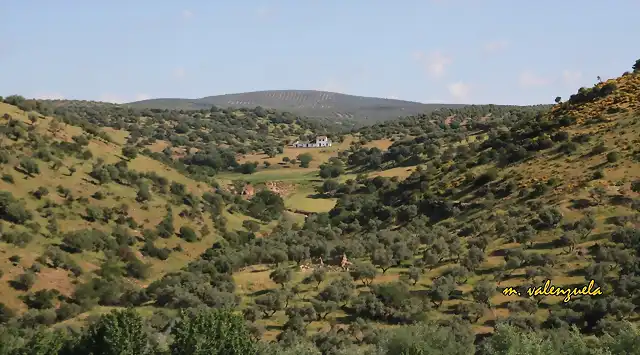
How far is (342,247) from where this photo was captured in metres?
44.2

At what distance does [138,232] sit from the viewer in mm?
58719

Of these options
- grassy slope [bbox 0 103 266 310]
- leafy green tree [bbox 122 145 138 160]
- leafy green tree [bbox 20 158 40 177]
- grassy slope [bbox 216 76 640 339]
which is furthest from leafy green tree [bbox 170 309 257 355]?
leafy green tree [bbox 122 145 138 160]

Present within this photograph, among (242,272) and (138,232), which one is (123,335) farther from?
(138,232)

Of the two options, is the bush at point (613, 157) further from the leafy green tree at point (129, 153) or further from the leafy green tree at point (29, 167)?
the leafy green tree at point (129, 153)

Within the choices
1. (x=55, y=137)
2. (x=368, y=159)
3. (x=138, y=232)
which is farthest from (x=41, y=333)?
(x=368, y=159)

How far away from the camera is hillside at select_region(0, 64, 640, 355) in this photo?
92.2 feet

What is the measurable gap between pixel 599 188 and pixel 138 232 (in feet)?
133

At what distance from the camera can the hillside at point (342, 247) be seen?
92.2ft

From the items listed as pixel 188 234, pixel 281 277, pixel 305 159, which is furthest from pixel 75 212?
pixel 305 159

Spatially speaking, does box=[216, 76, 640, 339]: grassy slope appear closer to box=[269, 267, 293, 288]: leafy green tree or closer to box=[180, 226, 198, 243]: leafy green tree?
box=[269, 267, 293, 288]: leafy green tree

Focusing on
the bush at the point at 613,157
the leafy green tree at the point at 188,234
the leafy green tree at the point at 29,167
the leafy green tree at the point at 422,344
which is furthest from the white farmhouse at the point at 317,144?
the leafy green tree at the point at 422,344

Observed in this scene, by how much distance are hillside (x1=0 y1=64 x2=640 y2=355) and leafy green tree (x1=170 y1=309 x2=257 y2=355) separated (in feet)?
0.26
